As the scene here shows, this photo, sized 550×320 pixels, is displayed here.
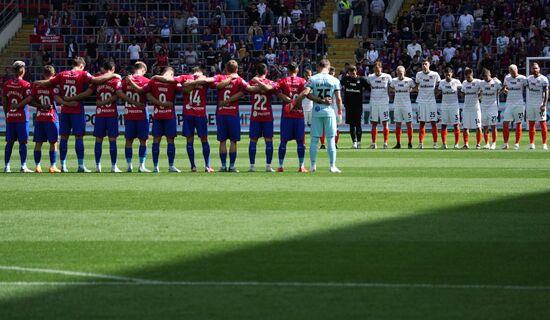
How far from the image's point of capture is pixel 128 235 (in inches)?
491

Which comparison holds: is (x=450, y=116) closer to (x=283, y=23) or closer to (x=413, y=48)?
(x=413, y=48)

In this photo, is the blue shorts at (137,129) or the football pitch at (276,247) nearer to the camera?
the football pitch at (276,247)

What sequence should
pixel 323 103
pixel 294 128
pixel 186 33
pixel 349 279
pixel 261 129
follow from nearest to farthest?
pixel 349 279
pixel 323 103
pixel 294 128
pixel 261 129
pixel 186 33

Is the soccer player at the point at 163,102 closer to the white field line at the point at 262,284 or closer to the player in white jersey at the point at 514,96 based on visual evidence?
the player in white jersey at the point at 514,96

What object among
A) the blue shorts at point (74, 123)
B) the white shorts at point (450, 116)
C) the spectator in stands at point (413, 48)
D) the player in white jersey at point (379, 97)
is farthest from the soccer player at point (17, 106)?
the spectator in stands at point (413, 48)

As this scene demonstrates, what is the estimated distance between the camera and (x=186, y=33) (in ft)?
154

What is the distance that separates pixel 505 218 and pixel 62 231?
545 centimetres

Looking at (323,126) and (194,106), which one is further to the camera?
(194,106)

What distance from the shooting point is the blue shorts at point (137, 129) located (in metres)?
21.6

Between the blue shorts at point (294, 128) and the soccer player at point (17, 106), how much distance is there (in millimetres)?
5072

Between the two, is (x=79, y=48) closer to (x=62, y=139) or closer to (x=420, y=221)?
(x=62, y=139)

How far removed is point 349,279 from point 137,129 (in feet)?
40.9

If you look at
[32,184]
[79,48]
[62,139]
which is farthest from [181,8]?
[32,184]

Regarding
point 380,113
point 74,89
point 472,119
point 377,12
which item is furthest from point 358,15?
point 74,89
